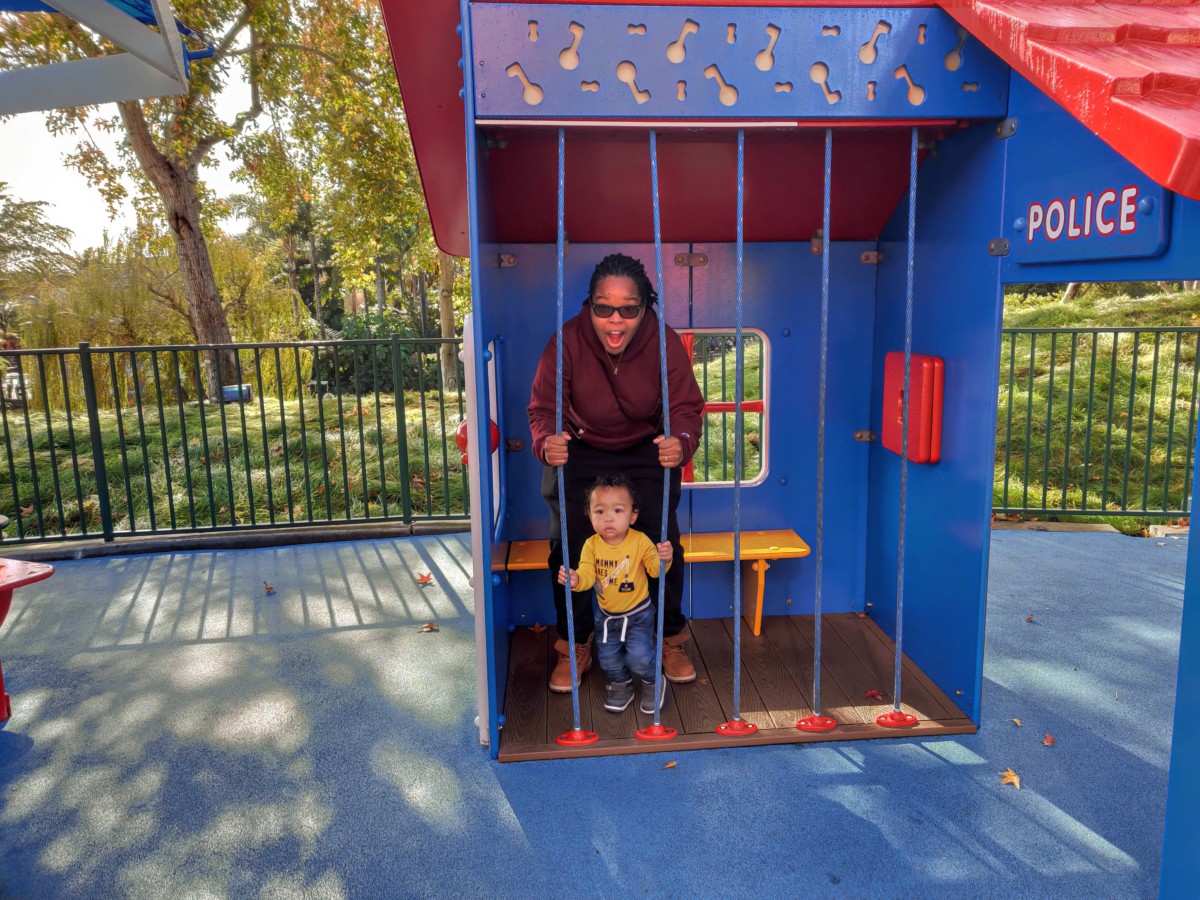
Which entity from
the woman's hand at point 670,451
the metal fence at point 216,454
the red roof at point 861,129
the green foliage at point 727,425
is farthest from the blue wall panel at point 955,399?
the metal fence at point 216,454

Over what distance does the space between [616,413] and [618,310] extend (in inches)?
18.3

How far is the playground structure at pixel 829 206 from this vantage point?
2.47 meters

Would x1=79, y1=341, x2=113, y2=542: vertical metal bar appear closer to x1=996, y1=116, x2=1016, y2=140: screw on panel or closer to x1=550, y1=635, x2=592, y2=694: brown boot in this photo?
x1=550, y1=635, x2=592, y2=694: brown boot

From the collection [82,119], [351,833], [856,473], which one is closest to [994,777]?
[856,473]

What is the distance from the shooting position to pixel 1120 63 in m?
2.23

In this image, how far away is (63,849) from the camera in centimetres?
261

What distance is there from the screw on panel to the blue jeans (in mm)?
2235

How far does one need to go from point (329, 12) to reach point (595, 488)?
10.3 metres

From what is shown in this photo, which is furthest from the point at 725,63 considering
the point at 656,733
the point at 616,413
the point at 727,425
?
the point at 727,425

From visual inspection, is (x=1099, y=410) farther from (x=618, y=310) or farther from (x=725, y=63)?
(x=725, y=63)

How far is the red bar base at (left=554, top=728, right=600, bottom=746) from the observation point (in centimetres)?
319

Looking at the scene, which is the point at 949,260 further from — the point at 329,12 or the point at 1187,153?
the point at 329,12

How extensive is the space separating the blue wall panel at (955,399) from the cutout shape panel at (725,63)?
37 centimetres

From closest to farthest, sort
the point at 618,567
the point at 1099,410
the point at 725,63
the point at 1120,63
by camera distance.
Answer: the point at 1120,63 < the point at 725,63 < the point at 618,567 < the point at 1099,410
